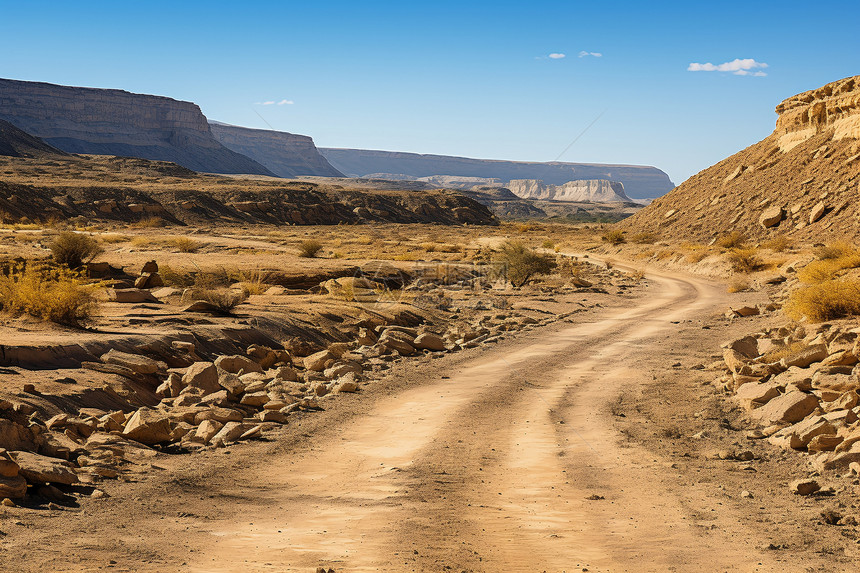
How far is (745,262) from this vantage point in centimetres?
3906

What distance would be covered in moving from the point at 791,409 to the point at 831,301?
7117 mm

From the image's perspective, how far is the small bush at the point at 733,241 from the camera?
156ft

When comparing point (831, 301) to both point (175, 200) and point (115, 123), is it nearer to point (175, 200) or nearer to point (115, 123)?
point (175, 200)

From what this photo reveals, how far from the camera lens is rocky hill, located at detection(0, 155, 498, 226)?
6888 centimetres

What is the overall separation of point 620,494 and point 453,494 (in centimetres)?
200

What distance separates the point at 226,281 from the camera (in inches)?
1066

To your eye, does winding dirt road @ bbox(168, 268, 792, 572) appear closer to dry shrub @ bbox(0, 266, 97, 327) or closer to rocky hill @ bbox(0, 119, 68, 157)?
dry shrub @ bbox(0, 266, 97, 327)

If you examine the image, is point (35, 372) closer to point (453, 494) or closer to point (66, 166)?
point (453, 494)

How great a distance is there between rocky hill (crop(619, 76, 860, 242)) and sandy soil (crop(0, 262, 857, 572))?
1343 inches

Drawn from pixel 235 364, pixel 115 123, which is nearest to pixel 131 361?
pixel 235 364

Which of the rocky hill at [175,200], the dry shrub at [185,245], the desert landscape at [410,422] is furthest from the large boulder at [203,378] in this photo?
the rocky hill at [175,200]

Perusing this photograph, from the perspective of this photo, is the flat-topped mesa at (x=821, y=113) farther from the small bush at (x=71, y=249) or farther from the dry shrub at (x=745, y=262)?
the small bush at (x=71, y=249)

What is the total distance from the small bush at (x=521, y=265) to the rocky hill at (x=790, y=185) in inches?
686

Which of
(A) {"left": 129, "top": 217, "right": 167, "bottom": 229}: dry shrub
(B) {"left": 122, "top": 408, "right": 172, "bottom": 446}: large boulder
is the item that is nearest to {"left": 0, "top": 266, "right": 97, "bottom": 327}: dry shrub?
(B) {"left": 122, "top": 408, "right": 172, "bottom": 446}: large boulder
